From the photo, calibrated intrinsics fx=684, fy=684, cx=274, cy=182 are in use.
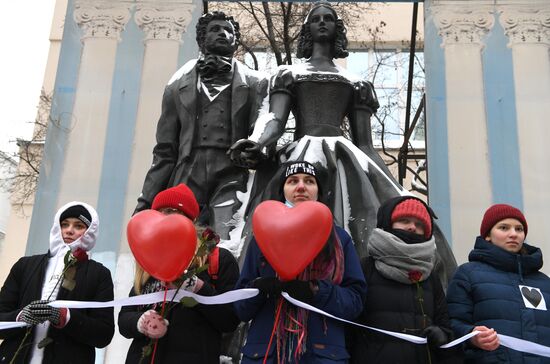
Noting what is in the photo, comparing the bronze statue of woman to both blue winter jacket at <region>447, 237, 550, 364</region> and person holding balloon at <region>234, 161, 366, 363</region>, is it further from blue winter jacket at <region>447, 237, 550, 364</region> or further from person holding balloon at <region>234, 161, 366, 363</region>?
person holding balloon at <region>234, 161, 366, 363</region>

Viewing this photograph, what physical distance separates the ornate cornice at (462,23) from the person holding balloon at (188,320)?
5814 mm

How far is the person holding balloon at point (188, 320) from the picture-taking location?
112 inches

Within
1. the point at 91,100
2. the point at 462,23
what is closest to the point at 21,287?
the point at 91,100

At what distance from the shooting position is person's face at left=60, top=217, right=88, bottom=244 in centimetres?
335

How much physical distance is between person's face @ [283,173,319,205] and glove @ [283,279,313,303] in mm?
521

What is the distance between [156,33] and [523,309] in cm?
647

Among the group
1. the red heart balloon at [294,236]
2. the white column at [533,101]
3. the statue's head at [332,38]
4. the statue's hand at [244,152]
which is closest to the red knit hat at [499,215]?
the red heart balloon at [294,236]

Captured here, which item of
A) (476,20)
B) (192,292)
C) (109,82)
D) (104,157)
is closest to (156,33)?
(109,82)

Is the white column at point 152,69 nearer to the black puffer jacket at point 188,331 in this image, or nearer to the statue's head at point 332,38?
the statue's head at point 332,38

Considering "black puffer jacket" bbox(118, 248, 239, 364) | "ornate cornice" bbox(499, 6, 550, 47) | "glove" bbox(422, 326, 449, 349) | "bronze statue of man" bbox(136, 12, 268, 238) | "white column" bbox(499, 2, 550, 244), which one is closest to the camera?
"glove" bbox(422, 326, 449, 349)

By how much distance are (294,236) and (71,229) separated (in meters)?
1.29

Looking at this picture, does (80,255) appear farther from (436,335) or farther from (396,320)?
(436,335)

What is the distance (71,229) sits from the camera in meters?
3.35

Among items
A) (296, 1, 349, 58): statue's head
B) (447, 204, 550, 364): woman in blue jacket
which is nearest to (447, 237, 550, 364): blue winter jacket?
(447, 204, 550, 364): woman in blue jacket
